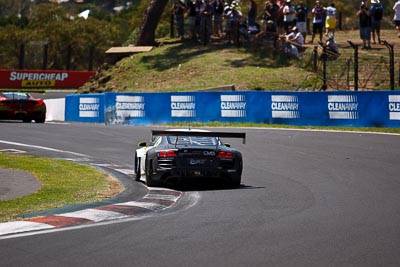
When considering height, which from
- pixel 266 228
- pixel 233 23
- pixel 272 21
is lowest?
pixel 266 228

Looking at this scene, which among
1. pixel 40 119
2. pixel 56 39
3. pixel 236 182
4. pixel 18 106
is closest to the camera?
pixel 236 182

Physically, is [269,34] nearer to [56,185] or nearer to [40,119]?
[40,119]

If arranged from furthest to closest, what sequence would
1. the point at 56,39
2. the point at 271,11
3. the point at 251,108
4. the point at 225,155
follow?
the point at 56,39 → the point at 271,11 → the point at 251,108 → the point at 225,155

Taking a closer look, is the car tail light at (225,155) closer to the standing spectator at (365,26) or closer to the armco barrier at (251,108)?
the armco barrier at (251,108)

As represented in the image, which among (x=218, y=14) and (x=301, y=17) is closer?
(x=301, y=17)

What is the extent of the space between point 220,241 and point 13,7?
107 meters

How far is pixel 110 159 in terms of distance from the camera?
21.4 meters

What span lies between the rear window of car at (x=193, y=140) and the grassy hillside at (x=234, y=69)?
18.4 meters

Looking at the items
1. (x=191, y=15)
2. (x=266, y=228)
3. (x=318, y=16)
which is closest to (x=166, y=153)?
(x=266, y=228)

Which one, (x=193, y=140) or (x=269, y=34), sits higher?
(x=269, y=34)

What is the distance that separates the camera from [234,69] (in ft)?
132

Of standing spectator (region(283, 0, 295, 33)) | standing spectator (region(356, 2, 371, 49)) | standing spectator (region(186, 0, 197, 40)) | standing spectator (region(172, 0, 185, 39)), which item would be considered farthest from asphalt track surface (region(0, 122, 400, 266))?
standing spectator (region(172, 0, 185, 39))

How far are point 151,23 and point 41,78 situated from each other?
45.7 ft

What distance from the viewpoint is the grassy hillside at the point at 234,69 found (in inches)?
1368
